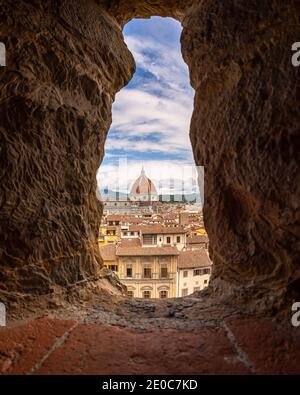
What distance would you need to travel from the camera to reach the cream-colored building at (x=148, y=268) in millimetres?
14109

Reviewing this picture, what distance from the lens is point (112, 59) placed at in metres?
2.12

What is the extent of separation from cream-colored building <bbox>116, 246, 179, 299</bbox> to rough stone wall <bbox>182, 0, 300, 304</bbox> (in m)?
12.6

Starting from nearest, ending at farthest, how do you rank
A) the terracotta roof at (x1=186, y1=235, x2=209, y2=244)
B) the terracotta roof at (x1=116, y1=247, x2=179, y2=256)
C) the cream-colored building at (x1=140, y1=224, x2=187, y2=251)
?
the terracotta roof at (x1=116, y1=247, x2=179, y2=256) < the cream-colored building at (x1=140, y1=224, x2=187, y2=251) < the terracotta roof at (x1=186, y1=235, x2=209, y2=244)

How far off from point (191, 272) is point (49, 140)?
13926mm

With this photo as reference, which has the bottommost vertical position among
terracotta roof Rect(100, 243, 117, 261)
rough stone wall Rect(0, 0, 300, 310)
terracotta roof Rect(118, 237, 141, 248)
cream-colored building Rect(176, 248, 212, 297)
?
cream-colored building Rect(176, 248, 212, 297)

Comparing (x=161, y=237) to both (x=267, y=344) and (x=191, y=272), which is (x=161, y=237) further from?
(x=267, y=344)

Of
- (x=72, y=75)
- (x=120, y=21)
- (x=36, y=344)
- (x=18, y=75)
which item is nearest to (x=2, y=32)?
(x=18, y=75)

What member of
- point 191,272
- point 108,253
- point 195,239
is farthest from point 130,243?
point 195,239

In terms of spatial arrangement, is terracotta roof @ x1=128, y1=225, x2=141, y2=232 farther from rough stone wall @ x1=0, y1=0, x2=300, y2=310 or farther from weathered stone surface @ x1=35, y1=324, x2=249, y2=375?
weathered stone surface @ x1=35, y1=324, x2=249, y2=375

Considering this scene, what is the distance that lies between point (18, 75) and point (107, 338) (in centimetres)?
148

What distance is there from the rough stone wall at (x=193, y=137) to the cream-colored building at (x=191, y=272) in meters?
13.0

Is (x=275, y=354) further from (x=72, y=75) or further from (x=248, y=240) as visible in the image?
(x=72, y=75)

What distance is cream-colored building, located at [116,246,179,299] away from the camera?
14.1 metres

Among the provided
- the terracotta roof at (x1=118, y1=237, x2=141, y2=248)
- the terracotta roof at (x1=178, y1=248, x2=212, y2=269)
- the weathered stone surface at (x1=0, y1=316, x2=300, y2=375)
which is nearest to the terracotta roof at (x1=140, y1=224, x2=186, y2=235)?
the terracotta roof at (x1=118, y1=237, x2=141, y2=248)
